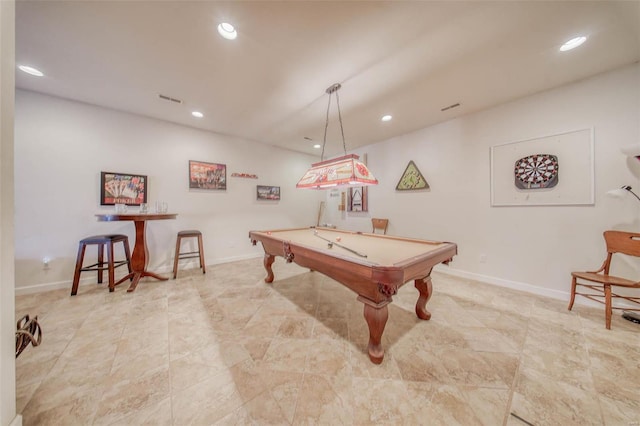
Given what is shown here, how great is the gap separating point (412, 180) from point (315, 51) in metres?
2.95

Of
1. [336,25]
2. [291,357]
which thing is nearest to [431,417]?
[291,357]

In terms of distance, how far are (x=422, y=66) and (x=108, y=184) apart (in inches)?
185

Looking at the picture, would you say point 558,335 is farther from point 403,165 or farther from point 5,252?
point 5,252

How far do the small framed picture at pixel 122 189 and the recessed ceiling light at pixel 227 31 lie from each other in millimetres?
2855

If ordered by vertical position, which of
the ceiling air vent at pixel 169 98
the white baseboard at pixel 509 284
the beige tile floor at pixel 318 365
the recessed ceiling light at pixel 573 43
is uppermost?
the ceiling air vent at pixel 169 98

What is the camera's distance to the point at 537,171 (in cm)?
265

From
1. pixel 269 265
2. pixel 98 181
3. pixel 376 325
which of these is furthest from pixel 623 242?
pixel 98 181

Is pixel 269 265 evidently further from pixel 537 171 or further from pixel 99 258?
pixel 537 171

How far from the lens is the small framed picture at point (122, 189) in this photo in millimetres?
3025

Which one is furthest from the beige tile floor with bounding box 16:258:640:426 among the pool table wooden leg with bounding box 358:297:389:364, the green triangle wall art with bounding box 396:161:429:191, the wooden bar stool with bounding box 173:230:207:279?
the green triangle wall art with bounding box 396:161:429:191

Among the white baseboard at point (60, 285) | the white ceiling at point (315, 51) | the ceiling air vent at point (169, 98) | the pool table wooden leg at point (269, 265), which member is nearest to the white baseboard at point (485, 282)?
the white baseboard at point (60, 285)

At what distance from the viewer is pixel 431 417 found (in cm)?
111

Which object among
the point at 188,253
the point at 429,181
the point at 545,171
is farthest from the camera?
the point at 429,181

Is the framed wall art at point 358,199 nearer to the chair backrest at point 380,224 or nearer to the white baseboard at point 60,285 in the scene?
the chair backrest at point 380,224
